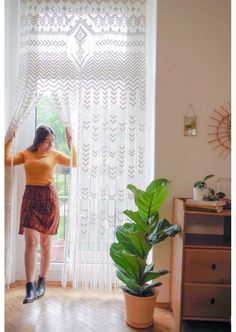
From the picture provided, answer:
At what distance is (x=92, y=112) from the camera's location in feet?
7.77

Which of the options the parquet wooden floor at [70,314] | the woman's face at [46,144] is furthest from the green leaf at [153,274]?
the woman's face at [46,144]

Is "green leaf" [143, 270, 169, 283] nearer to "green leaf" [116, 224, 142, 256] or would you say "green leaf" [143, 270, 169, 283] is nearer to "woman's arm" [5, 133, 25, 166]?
"green leaf" [116, 224, 142, 256]

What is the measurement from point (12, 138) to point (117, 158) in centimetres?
98

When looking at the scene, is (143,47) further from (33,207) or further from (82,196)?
(33,207)

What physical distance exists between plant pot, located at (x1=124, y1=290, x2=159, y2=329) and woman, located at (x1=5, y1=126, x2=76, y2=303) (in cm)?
89

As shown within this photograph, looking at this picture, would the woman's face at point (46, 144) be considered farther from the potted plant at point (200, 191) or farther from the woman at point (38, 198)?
the potted plant at point (200, 191)

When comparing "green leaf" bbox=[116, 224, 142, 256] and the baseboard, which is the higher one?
"green leaf" bbox=[116, 224, 142, 256]

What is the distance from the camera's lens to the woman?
241 centimetres

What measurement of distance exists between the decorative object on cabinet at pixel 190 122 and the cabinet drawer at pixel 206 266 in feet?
3.19

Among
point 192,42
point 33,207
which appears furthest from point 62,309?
point 192,42

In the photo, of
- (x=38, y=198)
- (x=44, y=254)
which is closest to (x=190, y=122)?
(x=38, y=198)

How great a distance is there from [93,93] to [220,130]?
1152mm

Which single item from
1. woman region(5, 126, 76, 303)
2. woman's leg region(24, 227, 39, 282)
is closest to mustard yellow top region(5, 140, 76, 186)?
woman region(5, 126, 76, 303)

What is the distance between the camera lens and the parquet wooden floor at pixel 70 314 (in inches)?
77.5
